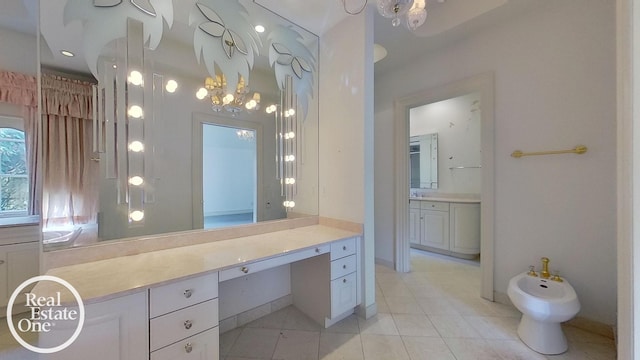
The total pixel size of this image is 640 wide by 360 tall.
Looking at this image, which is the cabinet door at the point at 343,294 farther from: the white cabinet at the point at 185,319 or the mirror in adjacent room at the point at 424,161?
the mirror in adjacent room at the point at 424,161

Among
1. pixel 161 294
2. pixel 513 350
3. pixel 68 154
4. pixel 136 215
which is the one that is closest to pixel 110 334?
pixel 161 294

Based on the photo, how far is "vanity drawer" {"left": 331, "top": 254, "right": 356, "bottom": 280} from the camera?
176 centimetres

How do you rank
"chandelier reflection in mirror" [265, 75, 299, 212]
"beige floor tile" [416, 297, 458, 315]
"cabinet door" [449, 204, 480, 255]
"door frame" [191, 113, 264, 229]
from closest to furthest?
"door frame" [191, 113, 264, 229], "beige floor tile" [416, 297, 458, 315], "chandelier reflection in mirror" [265, 75, 299, 212], "cabinet door" [449, 204, 480, 255]

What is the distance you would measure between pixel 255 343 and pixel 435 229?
3.05 meters

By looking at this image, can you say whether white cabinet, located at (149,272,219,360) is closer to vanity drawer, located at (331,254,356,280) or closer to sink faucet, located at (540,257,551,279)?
vanity drawer, located at (331,254,356,280)

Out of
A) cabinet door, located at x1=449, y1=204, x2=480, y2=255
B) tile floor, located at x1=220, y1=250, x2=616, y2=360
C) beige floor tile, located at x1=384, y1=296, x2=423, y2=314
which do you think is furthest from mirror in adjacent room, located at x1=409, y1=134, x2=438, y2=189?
beige floor tile, located at x1=384, y1=296, x2=423, y2=314

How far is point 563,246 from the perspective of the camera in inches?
74.8

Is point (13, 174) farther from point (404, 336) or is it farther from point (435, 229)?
point (435, 229)

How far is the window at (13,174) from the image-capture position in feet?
6.78

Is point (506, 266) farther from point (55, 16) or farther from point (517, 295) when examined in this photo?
point (55, 16)

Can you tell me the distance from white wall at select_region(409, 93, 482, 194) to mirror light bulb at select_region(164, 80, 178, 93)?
11.1ft

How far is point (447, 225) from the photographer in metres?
3.46

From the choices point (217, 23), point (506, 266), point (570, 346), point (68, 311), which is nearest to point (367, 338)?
point (570, 346)

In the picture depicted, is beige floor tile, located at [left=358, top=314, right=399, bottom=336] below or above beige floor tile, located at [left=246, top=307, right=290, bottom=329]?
above
